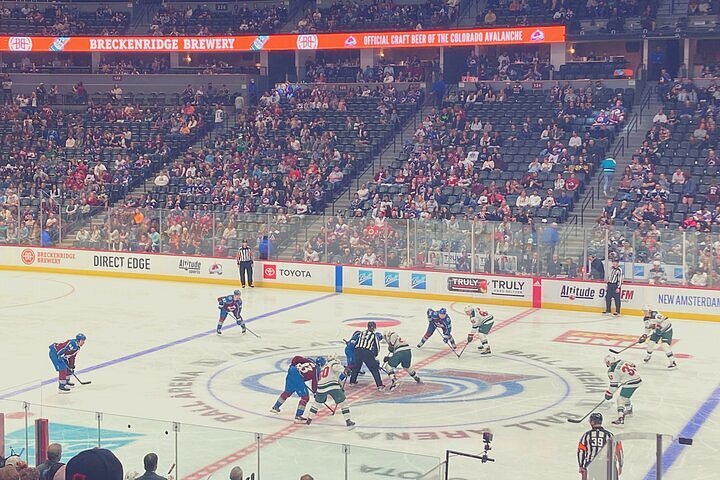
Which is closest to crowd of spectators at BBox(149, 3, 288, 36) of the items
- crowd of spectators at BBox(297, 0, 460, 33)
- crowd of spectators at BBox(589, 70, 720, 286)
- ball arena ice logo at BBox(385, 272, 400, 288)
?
crowd of spectators at BBox(297, 0, 460, 33)

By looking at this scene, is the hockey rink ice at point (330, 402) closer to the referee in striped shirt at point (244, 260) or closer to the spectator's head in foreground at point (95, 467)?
the referee in striped shirt at point (244, 260)

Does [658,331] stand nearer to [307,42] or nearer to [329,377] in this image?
[329,377]

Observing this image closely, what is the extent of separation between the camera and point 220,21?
48.4m

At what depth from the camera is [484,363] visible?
21.6 m

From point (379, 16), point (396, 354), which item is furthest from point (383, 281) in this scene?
point (379, 16)

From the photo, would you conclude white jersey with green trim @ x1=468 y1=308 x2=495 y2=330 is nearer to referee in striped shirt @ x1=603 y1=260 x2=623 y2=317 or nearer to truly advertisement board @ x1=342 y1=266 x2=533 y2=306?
referee in striped shirt @ x1=603 y1=260 x2=623 y2=317

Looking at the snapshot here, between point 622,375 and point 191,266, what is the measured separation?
18.5 metres

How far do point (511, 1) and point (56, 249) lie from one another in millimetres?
19703

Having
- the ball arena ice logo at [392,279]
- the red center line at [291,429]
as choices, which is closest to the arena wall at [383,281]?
the ball arena ice logo at [392,279]

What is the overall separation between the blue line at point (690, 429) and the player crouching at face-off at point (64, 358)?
388 inches

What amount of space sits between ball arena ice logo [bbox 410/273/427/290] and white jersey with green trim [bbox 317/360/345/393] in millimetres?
13537

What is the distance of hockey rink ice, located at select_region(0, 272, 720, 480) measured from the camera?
39.4 feet

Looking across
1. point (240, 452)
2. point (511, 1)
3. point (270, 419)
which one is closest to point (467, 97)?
point (511, 1)

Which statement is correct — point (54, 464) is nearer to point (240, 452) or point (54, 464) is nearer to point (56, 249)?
point (240, 452)
